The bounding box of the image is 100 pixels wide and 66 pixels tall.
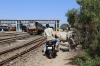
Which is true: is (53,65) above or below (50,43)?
below

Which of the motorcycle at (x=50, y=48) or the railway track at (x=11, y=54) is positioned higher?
the motorcycle at (x=50, y=48)

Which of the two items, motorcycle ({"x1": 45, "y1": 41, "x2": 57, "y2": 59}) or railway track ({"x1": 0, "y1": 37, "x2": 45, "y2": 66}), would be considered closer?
railway track ({"x1": 0, "y1": 37, "x2": 45, "y2": 66})

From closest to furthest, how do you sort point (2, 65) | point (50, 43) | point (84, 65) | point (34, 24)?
point (84, 65)
point (2, 65)
point (50, 43)
point (34, 24)

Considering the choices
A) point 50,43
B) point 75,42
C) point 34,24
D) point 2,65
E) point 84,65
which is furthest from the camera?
point 34,24

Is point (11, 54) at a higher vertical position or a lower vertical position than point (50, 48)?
lower

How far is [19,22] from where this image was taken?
102 meters

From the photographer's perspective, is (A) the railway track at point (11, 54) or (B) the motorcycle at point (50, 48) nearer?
(A) the railway track at point (11, 54)

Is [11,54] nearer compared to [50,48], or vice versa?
[50,48]

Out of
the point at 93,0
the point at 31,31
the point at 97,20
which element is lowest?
the point at 31,31

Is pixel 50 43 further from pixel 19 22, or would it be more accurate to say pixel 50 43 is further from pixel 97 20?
pixel 19 22

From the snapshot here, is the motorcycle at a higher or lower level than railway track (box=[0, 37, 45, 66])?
higher

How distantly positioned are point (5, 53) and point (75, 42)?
5.51 meters

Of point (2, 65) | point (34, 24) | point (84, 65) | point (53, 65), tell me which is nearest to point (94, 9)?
point (84, 65)

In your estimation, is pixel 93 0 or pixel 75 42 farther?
pixel 75 42
